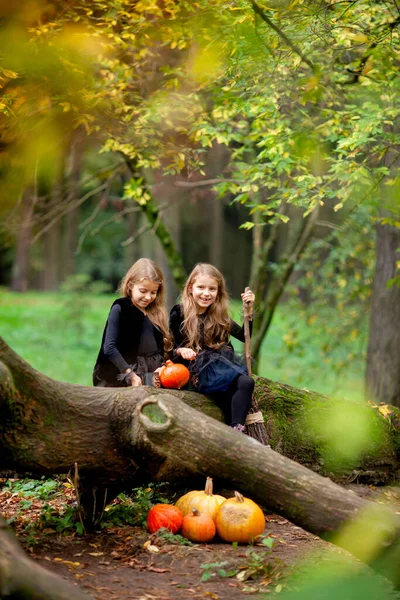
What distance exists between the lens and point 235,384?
552 centimetres

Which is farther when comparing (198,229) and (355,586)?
(198,229)

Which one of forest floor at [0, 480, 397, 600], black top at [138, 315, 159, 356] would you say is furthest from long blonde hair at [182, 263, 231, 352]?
forest floor at [0, 480, 397, 600]

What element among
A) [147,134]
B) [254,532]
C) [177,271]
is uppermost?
[147,134]

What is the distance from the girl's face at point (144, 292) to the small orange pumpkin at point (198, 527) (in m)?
1.63

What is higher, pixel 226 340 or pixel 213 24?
pixel 213 24

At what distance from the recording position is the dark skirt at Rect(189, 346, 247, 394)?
18.1 feet

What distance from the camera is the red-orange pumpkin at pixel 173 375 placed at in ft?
18.0

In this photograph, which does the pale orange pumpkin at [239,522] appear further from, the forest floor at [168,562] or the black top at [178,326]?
the black top at [178,326]

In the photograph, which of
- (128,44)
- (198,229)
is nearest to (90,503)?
(128,44)

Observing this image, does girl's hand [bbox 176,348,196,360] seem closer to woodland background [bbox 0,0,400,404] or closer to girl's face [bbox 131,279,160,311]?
girl's face [bbox 131,279,160,311]

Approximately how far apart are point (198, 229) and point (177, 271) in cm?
2139

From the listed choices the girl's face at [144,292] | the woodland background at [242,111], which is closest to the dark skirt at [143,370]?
the girl's face at [144,292]

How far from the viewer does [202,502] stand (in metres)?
5.16

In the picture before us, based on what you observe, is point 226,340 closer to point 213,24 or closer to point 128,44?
point 213,24
